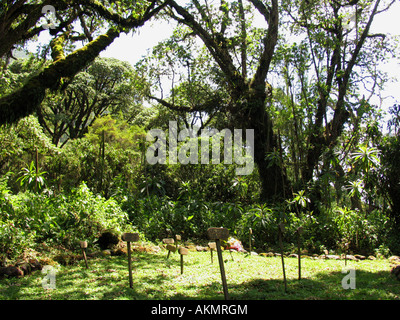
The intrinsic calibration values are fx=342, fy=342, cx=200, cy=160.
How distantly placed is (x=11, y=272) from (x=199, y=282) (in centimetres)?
239

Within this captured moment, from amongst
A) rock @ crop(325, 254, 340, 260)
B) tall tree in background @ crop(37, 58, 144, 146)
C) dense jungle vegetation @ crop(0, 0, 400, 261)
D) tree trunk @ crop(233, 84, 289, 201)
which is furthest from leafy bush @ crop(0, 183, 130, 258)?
tall tree in background @ crop(37, 58, 144, 146)

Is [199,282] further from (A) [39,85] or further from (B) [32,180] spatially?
(B) [32,180]

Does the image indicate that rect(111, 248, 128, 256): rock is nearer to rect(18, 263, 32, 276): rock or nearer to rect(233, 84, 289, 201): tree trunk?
rect(18, 263, 32, 276): rock

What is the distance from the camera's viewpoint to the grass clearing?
3623 mm

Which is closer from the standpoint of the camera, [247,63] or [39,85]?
[39,85]

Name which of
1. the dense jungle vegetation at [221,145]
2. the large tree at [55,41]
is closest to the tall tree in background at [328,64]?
the dense jungle vegetation at [221,145]

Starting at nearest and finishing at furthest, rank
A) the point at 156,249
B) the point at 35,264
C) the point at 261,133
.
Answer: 1. the point at 35,264
2. the point at 156,249
3. the point at 261,133

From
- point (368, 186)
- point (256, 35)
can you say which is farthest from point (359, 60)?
point (368, 186)

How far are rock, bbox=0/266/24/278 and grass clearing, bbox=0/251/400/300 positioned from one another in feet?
0.49

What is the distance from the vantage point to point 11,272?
435 cm

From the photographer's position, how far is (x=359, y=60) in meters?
11.8

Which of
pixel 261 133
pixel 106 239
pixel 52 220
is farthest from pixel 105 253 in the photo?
pixel 261 133

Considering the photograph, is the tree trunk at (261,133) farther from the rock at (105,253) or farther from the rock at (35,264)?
the rock at (35,264)
